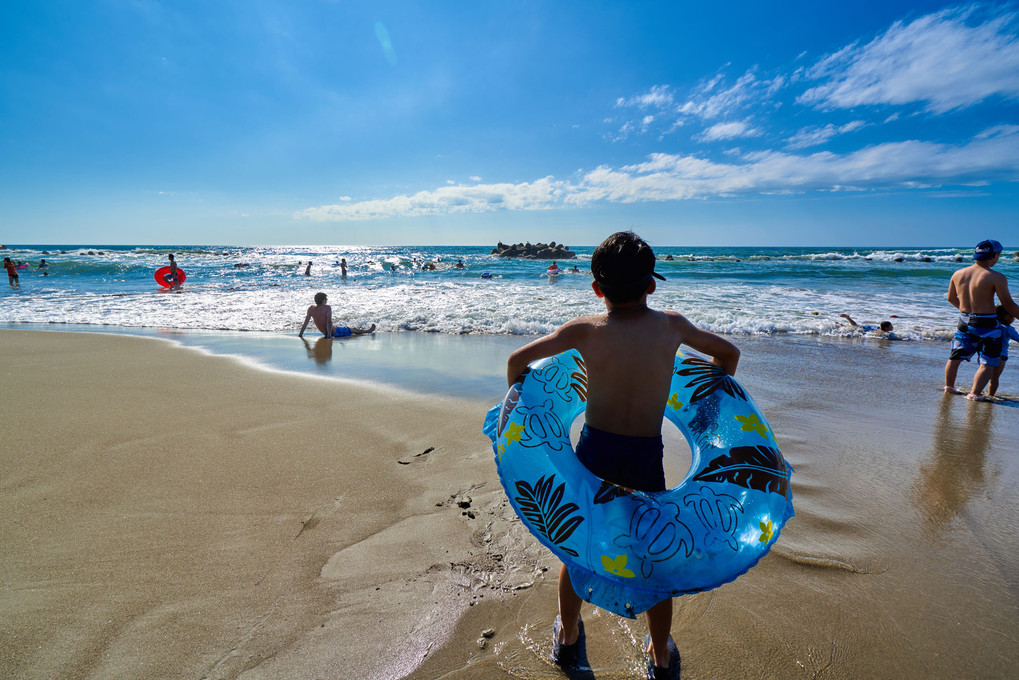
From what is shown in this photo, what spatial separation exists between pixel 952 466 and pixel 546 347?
11.6 ft

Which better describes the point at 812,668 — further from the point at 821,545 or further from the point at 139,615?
the point at 139,615

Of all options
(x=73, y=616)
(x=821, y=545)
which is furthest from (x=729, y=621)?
(x=73, y=616)

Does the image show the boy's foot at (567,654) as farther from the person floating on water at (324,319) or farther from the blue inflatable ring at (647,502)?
the person floating on water at (324,319)

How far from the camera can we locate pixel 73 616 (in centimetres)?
193

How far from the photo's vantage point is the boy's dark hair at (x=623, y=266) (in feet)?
5.62

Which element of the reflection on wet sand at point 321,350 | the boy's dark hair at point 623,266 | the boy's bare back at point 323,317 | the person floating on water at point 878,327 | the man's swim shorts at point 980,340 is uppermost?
the boy's dark hair at point 623,266

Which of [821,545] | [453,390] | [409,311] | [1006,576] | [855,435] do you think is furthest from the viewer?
[409,311]

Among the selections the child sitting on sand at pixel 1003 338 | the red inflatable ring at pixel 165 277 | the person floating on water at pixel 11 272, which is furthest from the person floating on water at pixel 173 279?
the child sitting on sand at pixel 1003 338

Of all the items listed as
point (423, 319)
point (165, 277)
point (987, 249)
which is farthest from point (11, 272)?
point (987, 249)

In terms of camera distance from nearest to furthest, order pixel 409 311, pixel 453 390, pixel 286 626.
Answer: pixel 286 626
pixel 453 390
pixel 409 311

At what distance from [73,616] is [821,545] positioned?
3.41m

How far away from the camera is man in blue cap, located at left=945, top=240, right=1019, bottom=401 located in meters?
4.92

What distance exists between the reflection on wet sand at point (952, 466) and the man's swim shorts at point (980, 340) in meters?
0.63

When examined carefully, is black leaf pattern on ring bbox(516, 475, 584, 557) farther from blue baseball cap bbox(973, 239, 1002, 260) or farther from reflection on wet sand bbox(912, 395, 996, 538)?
blue baseball cap bbox(973, 239, 1002, 260)
